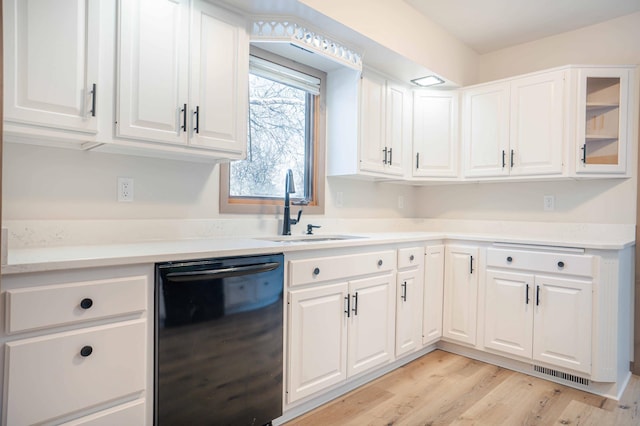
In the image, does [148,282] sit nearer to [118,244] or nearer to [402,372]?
[118,244]

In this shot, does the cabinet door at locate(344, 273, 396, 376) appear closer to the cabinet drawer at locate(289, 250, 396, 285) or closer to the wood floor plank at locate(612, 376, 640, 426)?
the cabinet drawer at locate(289, 250, 396, 285)

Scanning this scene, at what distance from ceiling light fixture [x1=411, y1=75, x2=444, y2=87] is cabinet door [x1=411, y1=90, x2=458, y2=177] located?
84 millimetres

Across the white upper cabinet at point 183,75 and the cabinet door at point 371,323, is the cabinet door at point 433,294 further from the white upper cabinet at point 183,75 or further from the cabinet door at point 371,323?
the white upper cabinet at point 183,75

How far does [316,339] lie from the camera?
207 cm

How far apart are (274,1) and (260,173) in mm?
1046

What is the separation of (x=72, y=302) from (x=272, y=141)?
1706 millimetres

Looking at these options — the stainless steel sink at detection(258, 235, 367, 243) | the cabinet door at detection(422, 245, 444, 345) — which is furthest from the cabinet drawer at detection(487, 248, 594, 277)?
the stainless steel sink at detection(258, 235, 367, 243)

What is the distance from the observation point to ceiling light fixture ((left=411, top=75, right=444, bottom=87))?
318 centimetres

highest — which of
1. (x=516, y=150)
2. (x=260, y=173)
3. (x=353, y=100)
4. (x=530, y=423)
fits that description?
(x=353, y=100)

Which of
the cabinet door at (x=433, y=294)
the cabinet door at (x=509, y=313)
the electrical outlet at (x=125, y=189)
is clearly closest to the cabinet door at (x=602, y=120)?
the cabinet door at (x=509, y=313)

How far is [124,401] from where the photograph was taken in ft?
4.65

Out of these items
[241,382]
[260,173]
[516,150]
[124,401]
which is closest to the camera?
[124,401]

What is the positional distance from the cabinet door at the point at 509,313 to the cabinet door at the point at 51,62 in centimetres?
265

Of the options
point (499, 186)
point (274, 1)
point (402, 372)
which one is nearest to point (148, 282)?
point (274, 1)
